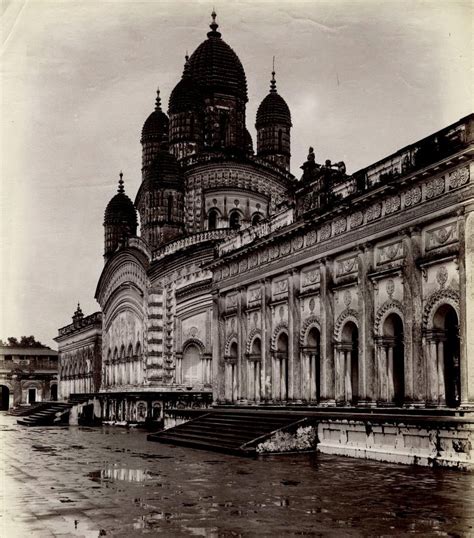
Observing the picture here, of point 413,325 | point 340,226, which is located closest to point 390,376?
point 413,325

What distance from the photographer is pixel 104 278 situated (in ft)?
172

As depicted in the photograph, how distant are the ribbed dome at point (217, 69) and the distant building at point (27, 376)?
137ft

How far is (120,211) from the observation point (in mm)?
55375

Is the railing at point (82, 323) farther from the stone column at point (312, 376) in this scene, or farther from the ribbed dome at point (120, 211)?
the stone column at point (312, 376)

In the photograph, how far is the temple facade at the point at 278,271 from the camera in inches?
711

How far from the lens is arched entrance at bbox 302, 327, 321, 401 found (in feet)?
79.2

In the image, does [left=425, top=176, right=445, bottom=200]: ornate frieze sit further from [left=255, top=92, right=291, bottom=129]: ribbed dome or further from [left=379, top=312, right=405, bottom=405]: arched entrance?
[left=255, top=92, right=291, bottom=129]: ribbed dome

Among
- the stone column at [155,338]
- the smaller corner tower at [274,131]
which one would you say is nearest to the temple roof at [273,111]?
the smaller corner tower at [274,131]

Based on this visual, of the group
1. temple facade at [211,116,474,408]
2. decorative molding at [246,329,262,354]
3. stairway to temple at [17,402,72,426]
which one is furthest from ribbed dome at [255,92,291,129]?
decorative molding at [246,329,262,354]

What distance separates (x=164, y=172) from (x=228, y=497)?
104 feet

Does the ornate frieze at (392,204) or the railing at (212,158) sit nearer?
the ornate frieze at (392,204)

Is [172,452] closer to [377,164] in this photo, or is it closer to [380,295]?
[380,295]

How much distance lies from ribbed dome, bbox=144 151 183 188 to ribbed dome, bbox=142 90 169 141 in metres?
7.41

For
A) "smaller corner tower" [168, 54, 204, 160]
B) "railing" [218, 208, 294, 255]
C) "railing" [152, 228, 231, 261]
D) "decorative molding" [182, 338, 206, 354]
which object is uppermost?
"smaller corner tower" [168, 54, 204, 160]
